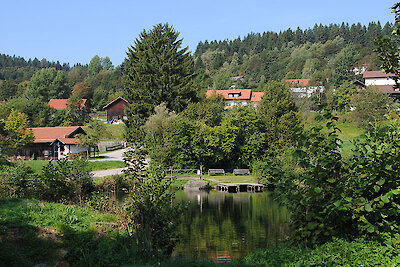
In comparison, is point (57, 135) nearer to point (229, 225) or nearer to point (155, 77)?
point (155, 77)

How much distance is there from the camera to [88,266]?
706 centimetres

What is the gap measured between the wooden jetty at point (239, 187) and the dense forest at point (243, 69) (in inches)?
1019

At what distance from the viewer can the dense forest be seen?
84250 mm

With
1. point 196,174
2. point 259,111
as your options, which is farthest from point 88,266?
point 259,111

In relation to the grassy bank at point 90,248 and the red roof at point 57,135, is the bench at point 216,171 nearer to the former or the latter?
the red roof at point 57,135

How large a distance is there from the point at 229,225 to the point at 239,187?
14580 mm

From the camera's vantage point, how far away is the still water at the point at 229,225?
562 inches

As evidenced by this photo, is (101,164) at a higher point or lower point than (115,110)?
lower

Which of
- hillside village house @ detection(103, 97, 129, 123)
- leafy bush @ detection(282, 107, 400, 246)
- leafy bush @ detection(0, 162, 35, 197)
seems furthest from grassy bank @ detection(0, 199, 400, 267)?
hillside village house @ detection(103, 97, 129, 123)

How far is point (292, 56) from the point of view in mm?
135750

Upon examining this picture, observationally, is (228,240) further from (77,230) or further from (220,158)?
(220,158)

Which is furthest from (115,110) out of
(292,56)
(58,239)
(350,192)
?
(292,56)

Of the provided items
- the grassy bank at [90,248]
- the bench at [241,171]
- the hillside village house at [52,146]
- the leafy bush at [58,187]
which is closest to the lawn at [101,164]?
the hillside village house at [52,146]

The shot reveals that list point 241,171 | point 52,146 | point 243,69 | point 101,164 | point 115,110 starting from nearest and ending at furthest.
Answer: point 101,164
point 241,171
point 52,146
point 115,110
point 243,69
